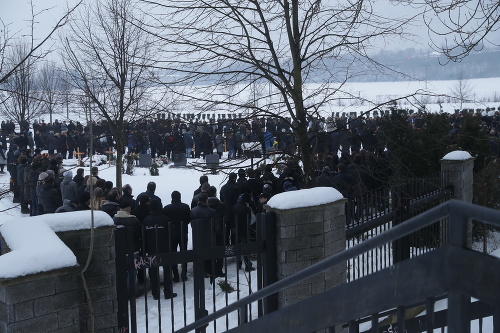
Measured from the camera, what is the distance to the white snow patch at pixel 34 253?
4.38 m

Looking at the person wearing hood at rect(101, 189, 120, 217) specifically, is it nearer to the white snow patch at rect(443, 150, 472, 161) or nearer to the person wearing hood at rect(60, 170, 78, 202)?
the person wearing hood at rect(60, 170, 78, 202)

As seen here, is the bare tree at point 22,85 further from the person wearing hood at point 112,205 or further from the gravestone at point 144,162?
the gravestone at point 144,162

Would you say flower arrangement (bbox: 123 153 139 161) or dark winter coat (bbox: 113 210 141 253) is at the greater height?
flower arrangement (bbox: 123 153 139 161)

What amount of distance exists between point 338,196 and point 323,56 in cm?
336

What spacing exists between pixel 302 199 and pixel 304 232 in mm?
338

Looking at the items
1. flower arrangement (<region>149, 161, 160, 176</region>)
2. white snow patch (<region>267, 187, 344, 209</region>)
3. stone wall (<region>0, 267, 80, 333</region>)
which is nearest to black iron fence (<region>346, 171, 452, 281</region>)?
white snow patch (<region>267, 187, 344, 209</region>)

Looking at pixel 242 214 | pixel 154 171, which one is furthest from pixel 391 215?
pixel 154 171

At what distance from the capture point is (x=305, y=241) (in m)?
6.14

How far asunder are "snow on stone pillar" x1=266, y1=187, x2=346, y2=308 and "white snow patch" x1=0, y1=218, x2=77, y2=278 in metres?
2.13

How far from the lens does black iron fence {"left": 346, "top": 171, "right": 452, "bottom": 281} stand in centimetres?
734

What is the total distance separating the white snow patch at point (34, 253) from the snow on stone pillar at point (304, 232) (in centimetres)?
213

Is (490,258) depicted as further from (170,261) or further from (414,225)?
(170,261)

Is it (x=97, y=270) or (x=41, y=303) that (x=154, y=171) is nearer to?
(x=97, y=270)

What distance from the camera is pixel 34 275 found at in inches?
175
